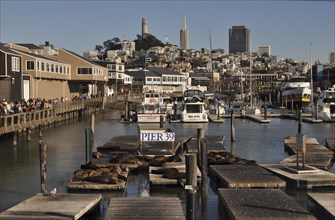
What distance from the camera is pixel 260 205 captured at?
44.1ft

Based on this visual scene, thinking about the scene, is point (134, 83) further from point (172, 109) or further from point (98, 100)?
point (172, 109)

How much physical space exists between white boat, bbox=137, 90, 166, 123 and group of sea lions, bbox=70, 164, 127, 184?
Answer: 83.0ft

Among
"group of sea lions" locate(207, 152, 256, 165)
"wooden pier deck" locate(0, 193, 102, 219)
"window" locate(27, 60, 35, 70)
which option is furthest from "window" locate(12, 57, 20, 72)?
"wooden pier deck" locate(0, 193, 102, 219)

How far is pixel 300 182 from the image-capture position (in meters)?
17.7

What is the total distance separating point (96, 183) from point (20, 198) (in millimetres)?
2709

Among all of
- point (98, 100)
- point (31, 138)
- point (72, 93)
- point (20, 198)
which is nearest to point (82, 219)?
point (20, 198)

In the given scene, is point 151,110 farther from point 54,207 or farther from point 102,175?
point 54,207

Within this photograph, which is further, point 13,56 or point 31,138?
point 13,56

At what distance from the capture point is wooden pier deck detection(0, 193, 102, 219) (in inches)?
495

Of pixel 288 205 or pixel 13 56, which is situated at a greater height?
pixel 13 56

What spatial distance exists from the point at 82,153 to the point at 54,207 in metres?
15.5

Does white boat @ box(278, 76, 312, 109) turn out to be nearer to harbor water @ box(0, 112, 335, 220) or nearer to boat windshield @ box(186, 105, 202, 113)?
harbor water @ box(0, 112, 335, 220)

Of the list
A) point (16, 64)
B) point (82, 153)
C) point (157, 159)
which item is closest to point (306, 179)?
point (157, 159)

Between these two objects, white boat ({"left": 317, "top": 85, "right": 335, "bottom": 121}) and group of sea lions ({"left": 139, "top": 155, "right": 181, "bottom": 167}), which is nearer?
group of sea lions ({"left": 139, "top": 155, "right": 181, "bottom": 167})
